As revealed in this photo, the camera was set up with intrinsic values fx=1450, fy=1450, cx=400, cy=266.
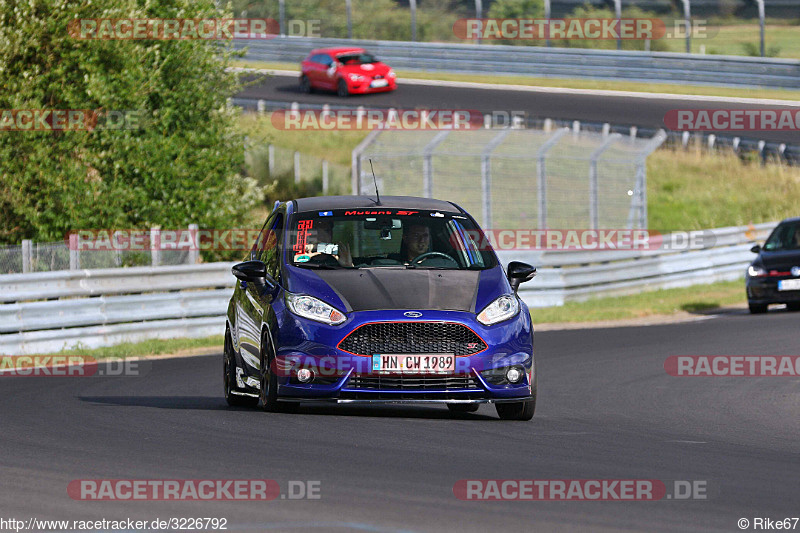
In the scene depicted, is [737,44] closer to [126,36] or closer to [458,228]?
[126,36]

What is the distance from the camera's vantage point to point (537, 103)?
42.1 meters

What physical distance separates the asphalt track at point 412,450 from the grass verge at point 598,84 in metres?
27.0

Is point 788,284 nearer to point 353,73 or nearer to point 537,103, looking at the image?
point 537,103

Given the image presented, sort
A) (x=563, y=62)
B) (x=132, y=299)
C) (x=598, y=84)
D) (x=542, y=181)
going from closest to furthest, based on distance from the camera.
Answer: (x=132, y=299)
(x=542, y=181)
(x=598, y=84)
(x=563, y=62)

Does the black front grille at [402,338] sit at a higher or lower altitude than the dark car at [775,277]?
higher

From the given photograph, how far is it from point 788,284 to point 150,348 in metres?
10.3

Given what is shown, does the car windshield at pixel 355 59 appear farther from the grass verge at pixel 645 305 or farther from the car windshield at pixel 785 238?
the car windshield at pixel 785 238

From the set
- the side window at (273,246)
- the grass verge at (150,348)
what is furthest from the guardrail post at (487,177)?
the side window at (273,246)

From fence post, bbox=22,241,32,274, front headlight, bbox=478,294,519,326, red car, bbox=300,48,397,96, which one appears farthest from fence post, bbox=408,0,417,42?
front headlight, bbox=478,294,519,326

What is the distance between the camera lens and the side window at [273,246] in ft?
36.6

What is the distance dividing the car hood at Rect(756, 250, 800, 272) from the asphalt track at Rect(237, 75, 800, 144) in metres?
15.0

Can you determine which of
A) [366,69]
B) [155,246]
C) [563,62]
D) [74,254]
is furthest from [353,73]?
[74,254]

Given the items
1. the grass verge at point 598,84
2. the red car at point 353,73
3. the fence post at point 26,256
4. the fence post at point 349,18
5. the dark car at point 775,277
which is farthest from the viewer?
the fence post at point 349,18

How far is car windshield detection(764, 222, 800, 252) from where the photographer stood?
78.1 ft
